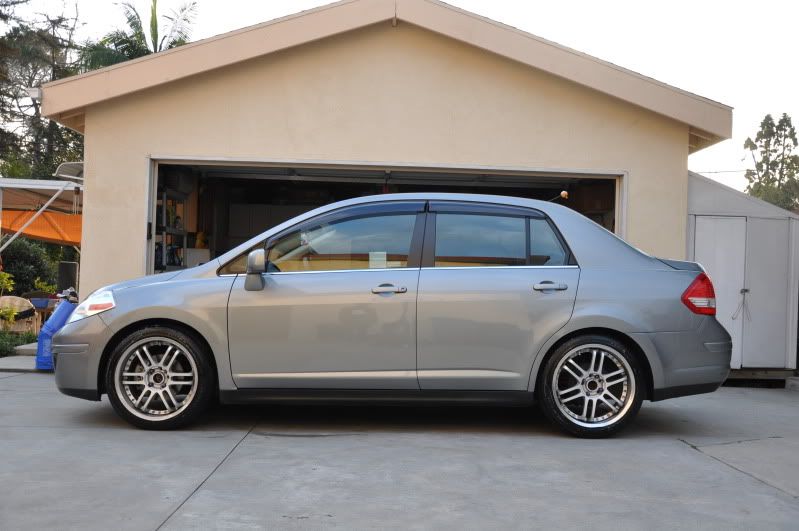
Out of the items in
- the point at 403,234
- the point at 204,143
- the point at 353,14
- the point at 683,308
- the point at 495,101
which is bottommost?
the point at 683,308

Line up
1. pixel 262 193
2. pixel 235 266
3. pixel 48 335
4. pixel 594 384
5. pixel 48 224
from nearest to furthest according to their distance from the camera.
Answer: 1. pixel 594 384
2. pixel 235 266
3. pixel 48 335
4. pixel 262 193
5. pixel 48 224

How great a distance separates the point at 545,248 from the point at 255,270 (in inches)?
81.6

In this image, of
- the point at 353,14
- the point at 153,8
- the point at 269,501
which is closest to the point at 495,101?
the point at 353,14

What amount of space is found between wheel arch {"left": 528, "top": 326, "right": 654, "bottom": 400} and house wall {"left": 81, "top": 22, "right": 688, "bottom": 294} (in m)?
3.97

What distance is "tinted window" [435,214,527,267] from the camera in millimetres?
6047

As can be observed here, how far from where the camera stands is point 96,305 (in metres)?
6.02

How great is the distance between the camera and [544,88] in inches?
382

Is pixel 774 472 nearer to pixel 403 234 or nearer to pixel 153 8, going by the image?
pixel 403 234

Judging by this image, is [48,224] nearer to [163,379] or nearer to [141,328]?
[141,328]

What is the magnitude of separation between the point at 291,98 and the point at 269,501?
244 inches

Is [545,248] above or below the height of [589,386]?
above

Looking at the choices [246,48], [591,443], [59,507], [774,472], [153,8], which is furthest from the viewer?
[153,8]

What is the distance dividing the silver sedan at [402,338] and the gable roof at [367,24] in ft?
12.9

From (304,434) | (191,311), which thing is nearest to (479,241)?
(304,434)
